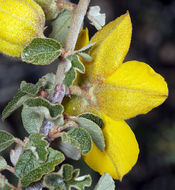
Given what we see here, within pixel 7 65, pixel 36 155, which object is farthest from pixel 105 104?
pixel 7 65

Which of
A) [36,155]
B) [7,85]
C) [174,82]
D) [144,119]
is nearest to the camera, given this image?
[36,155]

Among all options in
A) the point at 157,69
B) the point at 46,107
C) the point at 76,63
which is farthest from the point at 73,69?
the point at 157,69

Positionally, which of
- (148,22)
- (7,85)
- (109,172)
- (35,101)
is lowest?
(148,22)

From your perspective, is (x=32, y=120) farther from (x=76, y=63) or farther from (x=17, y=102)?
(x=76, y=63)

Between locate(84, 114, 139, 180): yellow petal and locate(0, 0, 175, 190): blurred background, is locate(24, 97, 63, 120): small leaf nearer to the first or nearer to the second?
locate(84, 114, 139, 180): yellow petal

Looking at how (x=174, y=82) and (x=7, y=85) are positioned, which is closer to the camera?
(x=7, y=85)

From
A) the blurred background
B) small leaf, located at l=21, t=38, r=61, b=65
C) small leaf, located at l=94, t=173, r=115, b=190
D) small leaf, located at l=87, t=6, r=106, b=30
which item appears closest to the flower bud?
small leaf, located at l=21, t=38, r=61, b=65

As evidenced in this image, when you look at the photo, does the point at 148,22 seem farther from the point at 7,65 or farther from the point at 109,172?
the point at 109,172
